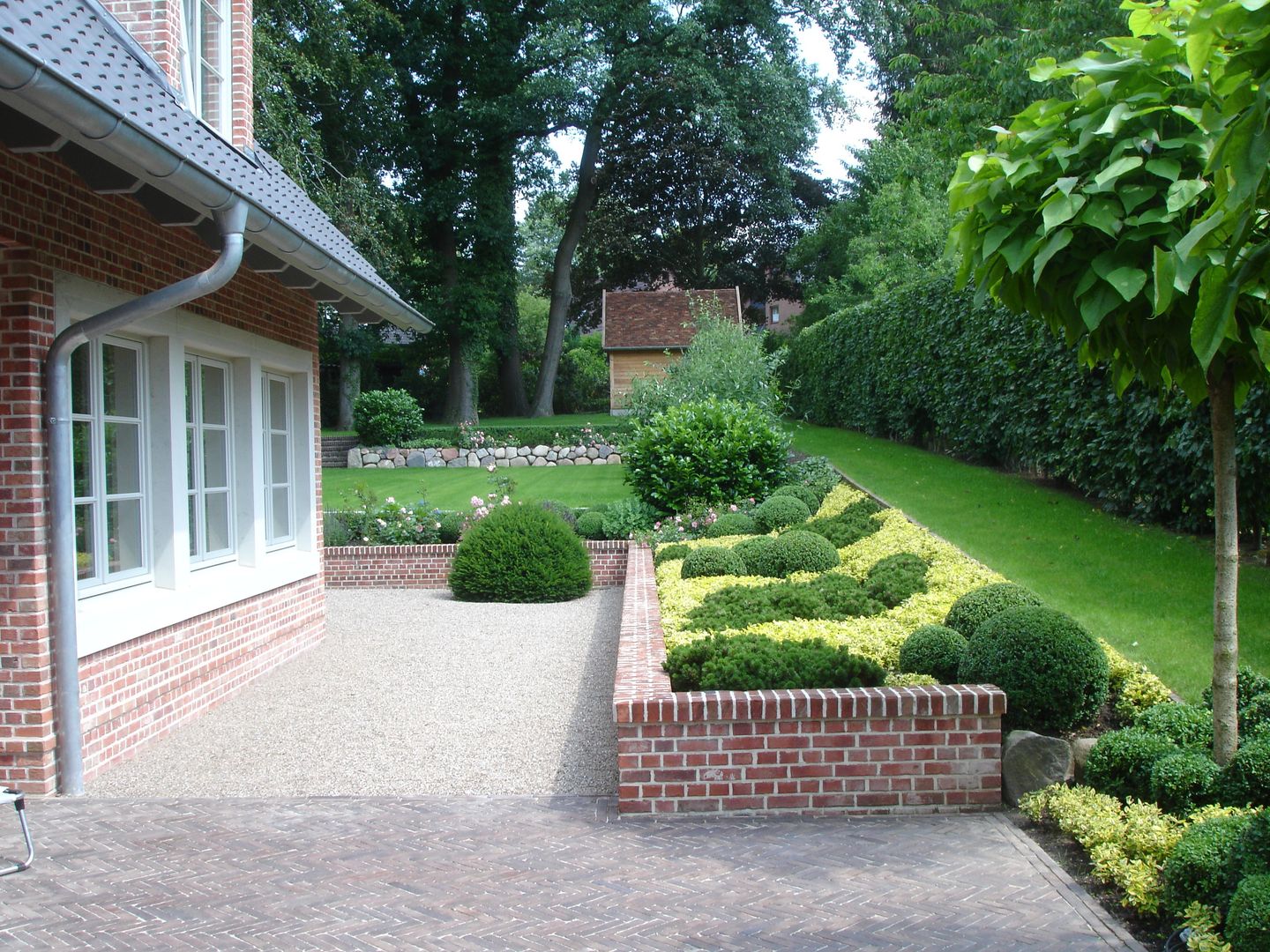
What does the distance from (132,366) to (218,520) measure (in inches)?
63.9

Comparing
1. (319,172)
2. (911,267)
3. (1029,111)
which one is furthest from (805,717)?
(911,267)

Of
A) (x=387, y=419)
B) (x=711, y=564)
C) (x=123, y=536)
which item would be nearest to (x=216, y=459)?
(x=123, y=536)

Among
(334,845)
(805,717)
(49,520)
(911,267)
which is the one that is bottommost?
(334,845)

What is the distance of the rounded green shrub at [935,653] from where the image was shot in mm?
5871

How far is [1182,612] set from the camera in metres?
7.56

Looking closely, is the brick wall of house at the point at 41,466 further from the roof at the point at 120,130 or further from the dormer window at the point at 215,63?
the dormer window at the point at 215,63

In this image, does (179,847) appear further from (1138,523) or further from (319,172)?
(319,172)

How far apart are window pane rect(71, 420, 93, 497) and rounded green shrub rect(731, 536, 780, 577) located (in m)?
5.91

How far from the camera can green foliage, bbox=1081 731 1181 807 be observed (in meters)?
4.59

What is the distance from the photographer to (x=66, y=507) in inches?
213

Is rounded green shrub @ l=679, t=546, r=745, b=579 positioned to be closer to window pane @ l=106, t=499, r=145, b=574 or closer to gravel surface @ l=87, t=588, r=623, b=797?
gravel surface @ l=87, t=588, r=623, b=797

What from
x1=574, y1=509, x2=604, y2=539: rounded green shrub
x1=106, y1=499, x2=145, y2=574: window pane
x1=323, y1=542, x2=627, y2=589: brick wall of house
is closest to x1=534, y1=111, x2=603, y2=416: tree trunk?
x1=574, y1=509, x2=604, y2=539: rounded green shrub

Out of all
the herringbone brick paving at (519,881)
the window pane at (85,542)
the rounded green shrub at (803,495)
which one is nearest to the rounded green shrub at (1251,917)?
the herringbone brick paving at (519,881)

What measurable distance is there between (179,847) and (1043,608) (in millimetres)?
4460
